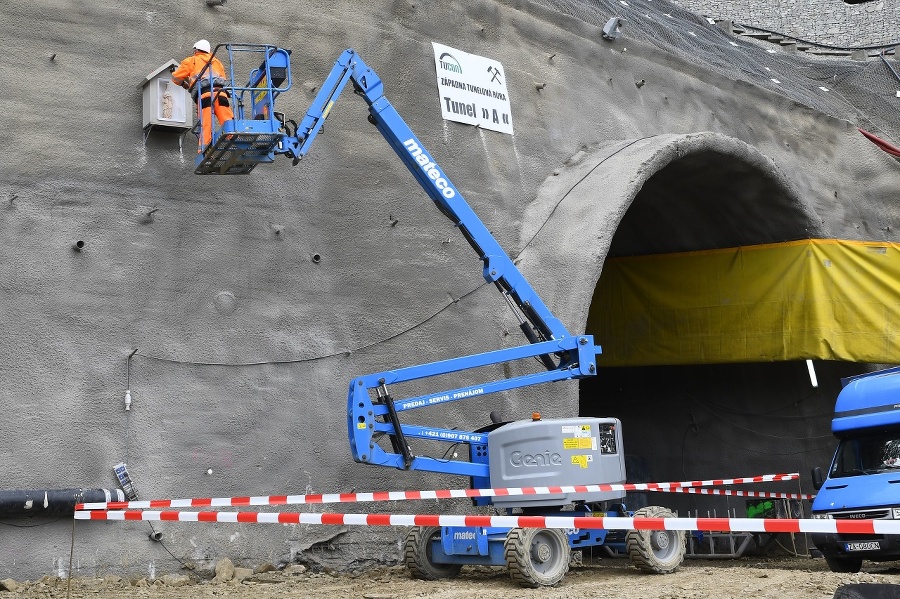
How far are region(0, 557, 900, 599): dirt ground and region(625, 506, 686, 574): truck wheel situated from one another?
0.40 ft

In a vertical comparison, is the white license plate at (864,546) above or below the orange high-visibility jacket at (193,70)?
below

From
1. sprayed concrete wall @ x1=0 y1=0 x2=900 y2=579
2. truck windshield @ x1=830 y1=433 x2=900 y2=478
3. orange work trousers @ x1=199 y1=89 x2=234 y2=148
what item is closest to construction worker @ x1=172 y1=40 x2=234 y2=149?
orange work trousers @ x1=199 y1=89 x2=234 y2=148

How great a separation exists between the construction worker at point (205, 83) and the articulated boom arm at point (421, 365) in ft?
1.18

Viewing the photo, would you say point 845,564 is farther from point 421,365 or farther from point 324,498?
point 324,498

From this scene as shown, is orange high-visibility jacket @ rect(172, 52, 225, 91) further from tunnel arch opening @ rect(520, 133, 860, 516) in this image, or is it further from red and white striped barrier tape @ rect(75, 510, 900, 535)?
tunnel arch opening @ rect(520, 133, 860, 516)

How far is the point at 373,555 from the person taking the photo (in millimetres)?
11227

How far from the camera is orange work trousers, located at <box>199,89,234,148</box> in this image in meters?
9.76

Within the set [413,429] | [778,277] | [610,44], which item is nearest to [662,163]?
[610,44]

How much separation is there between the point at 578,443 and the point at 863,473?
156 inches

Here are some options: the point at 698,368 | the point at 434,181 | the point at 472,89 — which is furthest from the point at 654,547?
the point at 698,368

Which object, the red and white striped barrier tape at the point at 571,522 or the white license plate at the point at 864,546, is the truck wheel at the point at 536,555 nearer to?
the red and white striped barrier tape at the point at 571,522

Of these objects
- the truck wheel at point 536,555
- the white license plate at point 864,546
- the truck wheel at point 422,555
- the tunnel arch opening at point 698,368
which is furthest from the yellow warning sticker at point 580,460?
the tunnel arch opening at point 698,368

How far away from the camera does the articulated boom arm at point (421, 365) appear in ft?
33.2

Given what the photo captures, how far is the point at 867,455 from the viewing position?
12.4 meters
